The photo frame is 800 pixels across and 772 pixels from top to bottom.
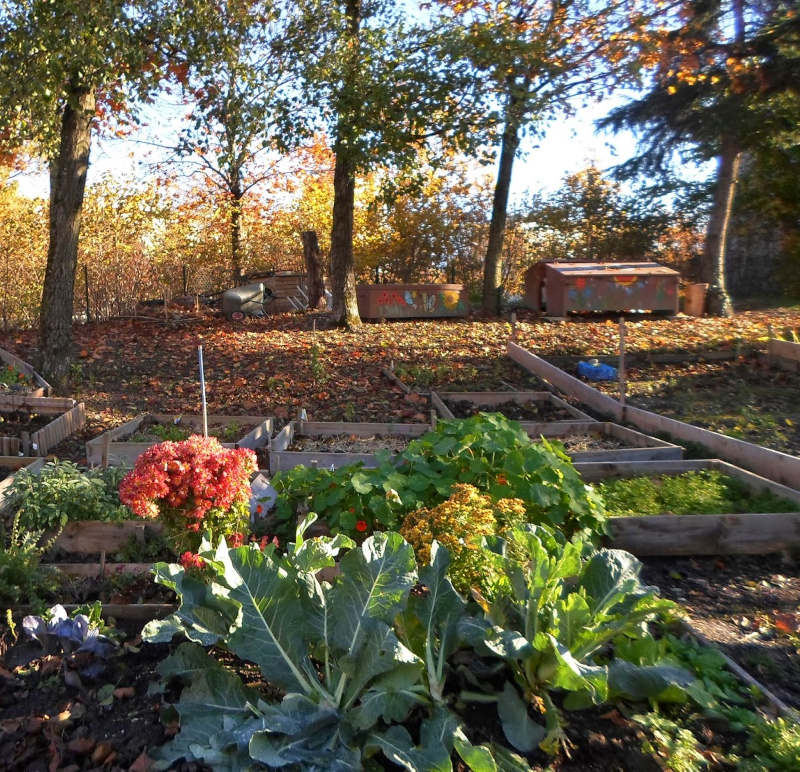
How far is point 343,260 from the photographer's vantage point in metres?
12.4

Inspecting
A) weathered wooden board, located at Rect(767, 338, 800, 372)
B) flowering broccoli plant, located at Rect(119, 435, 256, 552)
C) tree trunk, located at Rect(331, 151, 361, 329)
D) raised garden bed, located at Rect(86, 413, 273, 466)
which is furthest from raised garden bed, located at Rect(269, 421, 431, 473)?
tree trunk, located at Rect(331, 151, 361, 329)

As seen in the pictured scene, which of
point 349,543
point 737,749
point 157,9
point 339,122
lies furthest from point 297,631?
point 339,122

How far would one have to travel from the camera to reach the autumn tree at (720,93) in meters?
13.0

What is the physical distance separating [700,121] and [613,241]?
183 inches

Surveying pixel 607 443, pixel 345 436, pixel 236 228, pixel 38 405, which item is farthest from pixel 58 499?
pixel 236 228

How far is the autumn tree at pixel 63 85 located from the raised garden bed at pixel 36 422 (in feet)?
5.66

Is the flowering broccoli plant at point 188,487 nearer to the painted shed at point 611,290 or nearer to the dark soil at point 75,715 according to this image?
the dark soil at point 75,715

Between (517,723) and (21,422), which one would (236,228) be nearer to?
(21,422)

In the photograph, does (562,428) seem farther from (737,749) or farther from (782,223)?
(782,223)

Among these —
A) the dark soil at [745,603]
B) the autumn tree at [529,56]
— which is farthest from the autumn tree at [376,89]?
the dark soil at [745,603]

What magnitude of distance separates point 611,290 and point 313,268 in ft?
19.4

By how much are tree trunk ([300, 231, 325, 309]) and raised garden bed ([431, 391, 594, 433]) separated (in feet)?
24.6

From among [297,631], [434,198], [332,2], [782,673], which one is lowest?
[782,673]

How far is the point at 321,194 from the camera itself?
21734 millimetres
